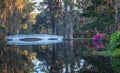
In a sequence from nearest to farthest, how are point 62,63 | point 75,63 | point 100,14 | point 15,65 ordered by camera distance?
point 15,65 → point 75,63 → point 62,63 → point 100,14

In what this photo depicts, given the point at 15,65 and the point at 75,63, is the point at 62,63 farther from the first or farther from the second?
the point at 15,65

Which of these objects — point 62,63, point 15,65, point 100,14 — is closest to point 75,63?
point 62,63

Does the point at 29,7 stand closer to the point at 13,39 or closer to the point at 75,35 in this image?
the point at 75,35

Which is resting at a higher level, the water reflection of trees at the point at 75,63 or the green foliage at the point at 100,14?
the green foliage at the point at 100,14

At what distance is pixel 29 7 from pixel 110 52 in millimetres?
60280

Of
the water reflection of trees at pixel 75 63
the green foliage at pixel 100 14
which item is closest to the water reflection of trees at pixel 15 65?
the water reflection of trees at pixel 75 63

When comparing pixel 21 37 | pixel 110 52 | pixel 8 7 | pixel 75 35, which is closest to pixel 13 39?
pixel 21 37

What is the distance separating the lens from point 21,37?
59.2 metres

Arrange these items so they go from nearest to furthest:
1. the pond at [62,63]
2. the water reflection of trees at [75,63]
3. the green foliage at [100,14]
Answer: the water reflection of trees at [75,63], the pond at [62,63], the green foliage at [100,14]

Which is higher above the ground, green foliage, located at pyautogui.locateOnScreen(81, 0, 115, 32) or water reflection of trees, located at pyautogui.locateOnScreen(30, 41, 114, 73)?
green foliage, located at pyautogui.locateOnScreen(81, 0, 115, 32)

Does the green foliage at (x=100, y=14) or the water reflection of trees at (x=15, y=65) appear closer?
the water reflection of trees at (x=15, y=65)

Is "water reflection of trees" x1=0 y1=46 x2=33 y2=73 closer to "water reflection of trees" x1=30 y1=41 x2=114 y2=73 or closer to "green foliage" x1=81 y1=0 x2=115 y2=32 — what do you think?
"water reflection of trees" x1=30 y1=41 x2=114 y2=73

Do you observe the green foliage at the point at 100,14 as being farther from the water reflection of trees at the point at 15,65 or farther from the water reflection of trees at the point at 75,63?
the water reflection of trees at the point at 15,65

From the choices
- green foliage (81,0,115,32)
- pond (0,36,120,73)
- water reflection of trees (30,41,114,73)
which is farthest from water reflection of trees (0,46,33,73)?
green foliage (81,0,115,32)
